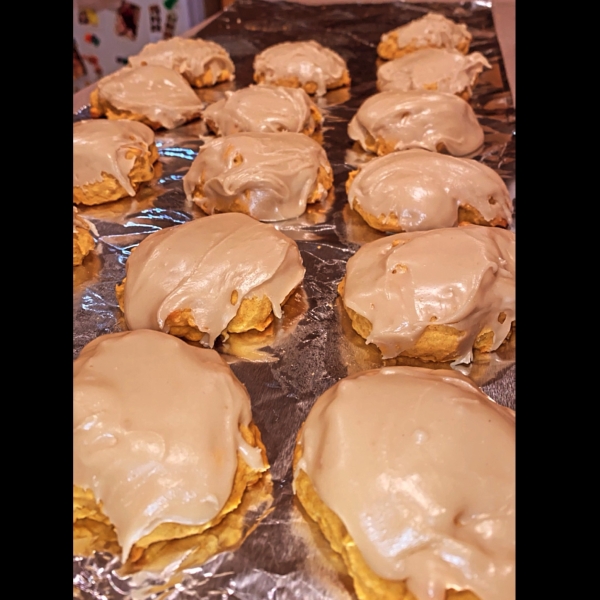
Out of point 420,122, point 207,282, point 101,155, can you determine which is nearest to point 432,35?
point 420,122

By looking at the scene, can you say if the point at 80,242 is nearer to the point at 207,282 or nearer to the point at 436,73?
the point at 207,282

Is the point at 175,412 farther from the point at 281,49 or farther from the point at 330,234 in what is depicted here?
the point at 281,49

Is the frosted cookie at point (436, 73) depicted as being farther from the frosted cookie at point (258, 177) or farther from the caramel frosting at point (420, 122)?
the frosted cookie at point (258, 177)

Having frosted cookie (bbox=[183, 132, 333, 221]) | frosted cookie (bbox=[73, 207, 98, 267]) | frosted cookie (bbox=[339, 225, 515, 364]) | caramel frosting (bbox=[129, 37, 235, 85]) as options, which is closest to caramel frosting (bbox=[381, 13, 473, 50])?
caramel frosting (bbox=[129, 37, 235, 85])

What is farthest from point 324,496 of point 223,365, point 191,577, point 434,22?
point 434,22

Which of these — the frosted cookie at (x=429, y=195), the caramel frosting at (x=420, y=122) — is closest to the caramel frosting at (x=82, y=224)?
the frosted cookie at (x=429, y=195)

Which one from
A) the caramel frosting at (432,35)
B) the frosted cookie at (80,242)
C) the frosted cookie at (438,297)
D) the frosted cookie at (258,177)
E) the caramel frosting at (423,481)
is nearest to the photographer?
the caramel frosting at (423,481)
